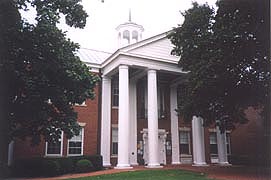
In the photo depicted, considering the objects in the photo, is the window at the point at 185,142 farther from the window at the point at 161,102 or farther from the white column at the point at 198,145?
the window at the point at 161,102

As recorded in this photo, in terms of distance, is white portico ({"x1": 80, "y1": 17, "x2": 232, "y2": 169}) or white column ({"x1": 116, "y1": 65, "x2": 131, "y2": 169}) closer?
white column ({"x1": 116, "y1": 65, "x2": 131, "y2": 169})

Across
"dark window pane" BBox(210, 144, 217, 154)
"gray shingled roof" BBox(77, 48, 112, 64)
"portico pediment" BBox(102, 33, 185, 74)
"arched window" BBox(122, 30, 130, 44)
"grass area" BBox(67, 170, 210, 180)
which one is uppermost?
"arched window" BBox(122, 30, 130, 44)

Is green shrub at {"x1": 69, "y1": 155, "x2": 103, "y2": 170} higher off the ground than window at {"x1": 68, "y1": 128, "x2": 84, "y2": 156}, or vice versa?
window at {"x1": 68, "y1": 128, "x2": 84, "y2": 156}

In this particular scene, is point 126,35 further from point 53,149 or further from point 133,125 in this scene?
point 53,149

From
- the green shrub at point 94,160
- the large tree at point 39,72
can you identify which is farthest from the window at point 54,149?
the large tree at point 39,72

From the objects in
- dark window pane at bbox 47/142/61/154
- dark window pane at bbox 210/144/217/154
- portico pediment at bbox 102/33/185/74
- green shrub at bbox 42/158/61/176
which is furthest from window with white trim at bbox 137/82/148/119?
green shrub at bbox 42/158/61/176

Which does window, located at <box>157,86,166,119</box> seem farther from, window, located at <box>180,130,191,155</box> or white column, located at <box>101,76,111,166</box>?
white column, located at <box>101,76,111,166</box>

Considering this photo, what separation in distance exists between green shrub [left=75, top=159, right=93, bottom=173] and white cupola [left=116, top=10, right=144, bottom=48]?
11984 millimetres

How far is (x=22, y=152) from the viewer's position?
20781mm

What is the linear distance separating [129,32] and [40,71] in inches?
657

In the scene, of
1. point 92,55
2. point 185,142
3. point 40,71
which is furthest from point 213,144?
point 40,71

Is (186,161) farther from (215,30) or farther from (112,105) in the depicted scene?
(215,30)

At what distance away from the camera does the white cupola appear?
91.8 feet

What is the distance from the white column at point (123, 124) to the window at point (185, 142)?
8029 millimetres
